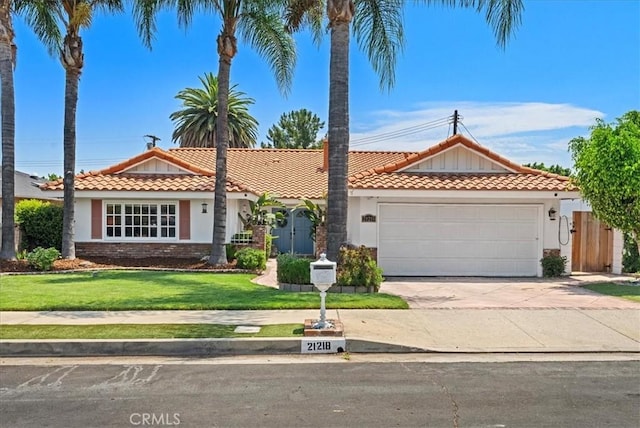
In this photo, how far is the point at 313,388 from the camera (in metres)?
6.35

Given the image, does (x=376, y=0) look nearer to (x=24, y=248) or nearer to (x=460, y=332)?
(x=460, y=332)

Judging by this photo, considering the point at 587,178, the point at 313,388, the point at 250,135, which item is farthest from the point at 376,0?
the point at 250,135

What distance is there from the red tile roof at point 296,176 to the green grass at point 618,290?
10.6 feet

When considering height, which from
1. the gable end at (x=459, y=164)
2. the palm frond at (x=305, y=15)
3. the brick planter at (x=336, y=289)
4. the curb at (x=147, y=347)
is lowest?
the curb at (x=147, y=347)

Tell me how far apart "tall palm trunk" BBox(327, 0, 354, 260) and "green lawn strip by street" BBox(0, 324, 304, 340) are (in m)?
4.13

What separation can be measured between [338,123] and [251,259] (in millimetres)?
6352

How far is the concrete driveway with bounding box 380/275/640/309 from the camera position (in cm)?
1149

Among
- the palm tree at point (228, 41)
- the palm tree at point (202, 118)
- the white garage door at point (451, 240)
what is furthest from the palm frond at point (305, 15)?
the palm tree at point (202, 118)

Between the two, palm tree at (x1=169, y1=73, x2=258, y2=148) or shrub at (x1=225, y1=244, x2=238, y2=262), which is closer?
shrub at (x1=225, y1=244, x2=238, y2=262)

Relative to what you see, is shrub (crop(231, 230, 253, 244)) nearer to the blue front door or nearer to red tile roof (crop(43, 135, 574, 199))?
red tile roof (crop(43, 135, 574, 199))

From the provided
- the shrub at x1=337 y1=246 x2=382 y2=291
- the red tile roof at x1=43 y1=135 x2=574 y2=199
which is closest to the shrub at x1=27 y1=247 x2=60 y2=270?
the red tile roof at x1=43 y1=135 x2=574 y2=199

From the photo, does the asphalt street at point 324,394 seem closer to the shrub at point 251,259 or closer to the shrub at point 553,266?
the shrub at point 553,266

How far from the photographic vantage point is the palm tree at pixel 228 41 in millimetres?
17078

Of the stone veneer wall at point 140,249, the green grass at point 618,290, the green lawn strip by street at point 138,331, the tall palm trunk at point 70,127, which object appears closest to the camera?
the green lawn strip by street at point 138,331
